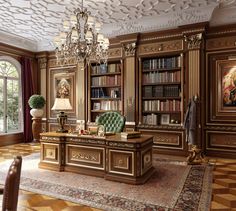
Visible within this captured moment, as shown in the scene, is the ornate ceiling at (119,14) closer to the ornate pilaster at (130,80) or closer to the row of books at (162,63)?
the ornate pilaster at (130,80)

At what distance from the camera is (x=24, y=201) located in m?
2.84

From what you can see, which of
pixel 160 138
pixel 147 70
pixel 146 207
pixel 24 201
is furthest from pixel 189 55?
pixel 24 201

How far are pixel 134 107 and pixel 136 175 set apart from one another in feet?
8.78

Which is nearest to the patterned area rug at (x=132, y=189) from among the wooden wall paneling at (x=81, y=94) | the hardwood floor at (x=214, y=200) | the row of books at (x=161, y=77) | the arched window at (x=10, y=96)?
the hardwood floor at (x=214, y=200)

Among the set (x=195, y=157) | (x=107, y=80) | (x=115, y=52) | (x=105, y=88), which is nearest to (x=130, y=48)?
(x=115, y=52)

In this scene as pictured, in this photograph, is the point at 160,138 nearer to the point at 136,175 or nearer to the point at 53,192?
the point at 136,175

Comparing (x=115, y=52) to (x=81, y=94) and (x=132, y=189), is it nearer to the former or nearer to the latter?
(x=81, y=94)

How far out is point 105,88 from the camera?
654cm

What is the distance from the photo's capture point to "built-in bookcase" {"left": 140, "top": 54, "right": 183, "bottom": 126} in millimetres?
5500

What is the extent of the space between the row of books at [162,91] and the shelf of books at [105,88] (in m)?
0.80

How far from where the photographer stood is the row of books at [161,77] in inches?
216

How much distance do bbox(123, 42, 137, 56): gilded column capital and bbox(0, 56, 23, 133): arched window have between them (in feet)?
11.9

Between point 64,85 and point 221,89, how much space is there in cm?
461

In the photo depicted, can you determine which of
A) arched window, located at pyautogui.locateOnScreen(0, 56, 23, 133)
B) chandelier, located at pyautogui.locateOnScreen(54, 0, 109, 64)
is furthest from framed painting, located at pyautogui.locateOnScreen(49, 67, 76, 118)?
chandelier, located at pyautogui.locateOnScreen(54, 0, 109, 64)
